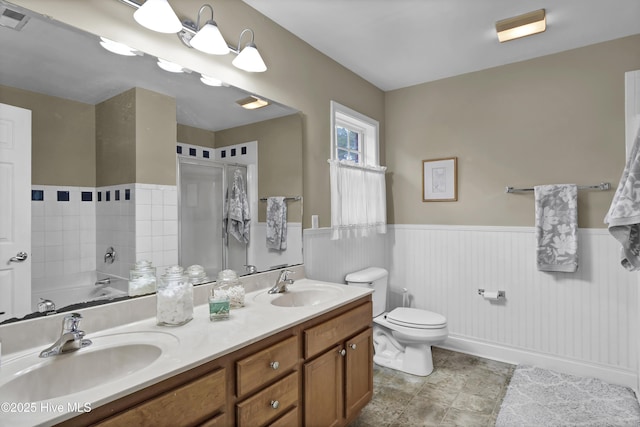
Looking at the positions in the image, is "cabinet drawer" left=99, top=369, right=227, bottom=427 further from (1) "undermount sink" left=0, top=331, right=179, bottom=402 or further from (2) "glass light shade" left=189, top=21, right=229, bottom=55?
(2) "glass light shade" left=189, top=21, right=229, bottom=55

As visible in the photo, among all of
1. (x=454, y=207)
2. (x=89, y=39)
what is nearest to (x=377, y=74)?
(x=454, y=207)

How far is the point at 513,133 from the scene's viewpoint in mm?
2928

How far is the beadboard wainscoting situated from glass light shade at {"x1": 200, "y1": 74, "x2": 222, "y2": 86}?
118cm

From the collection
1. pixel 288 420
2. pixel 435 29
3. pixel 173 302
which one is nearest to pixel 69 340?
pixel 173 302

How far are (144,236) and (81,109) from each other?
1.85 ft

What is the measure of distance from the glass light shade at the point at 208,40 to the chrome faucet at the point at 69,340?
131 cm

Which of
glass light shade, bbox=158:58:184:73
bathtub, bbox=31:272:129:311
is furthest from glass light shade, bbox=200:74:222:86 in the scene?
bathtub, bbox=31:272:129:311

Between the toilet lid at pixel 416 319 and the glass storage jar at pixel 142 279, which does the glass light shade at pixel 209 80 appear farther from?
the toilet lid at pixel 416 319

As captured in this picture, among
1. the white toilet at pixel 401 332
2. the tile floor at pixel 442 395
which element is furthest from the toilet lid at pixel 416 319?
the tile floor at pixel 442 395

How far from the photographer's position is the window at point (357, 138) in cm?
314

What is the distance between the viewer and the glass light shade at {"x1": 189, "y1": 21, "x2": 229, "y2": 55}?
170 cm

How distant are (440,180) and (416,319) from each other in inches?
51.9

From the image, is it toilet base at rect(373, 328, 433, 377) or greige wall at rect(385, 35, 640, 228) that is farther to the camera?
toilet base at rect(373, 328, 433, 377)

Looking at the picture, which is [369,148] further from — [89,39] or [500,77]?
[89,39]
